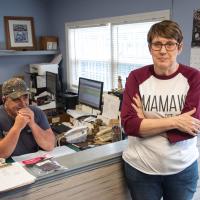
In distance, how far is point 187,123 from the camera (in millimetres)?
1241

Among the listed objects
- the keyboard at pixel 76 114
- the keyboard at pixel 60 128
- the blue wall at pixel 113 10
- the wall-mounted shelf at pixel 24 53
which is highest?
the blue wall at pixel 113 10

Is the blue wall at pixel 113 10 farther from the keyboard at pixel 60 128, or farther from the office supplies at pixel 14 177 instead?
the office supplies at pixel 14 177

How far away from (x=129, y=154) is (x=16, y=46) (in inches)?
146

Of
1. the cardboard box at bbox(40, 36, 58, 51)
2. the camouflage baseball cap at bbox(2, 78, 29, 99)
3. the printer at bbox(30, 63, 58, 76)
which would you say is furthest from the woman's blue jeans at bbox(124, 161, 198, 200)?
the cardboard box at bbox(40, 36, 58, 51)

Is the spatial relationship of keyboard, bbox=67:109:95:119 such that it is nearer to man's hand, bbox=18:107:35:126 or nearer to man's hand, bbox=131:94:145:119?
man's hand, bbox=18:107:35:126

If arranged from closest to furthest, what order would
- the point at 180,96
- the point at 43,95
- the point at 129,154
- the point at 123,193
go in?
the point at 180,96 < the point at 129,154 < the point at 123,193 < the point at 43,95

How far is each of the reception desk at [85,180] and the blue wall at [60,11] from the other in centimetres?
181

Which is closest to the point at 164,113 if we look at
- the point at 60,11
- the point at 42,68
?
the point at 42,68

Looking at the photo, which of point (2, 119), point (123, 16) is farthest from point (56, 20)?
point (2, 119)

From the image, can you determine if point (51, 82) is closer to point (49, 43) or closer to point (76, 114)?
point (76, 114)

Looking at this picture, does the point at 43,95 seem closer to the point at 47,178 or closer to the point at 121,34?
the point at 121,34

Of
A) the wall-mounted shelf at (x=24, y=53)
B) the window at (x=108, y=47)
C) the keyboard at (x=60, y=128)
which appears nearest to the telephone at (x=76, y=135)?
the keyboard at (x=60, y=128)

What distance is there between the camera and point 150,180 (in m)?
1.34

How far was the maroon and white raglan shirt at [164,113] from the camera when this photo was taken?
4.24 feet
